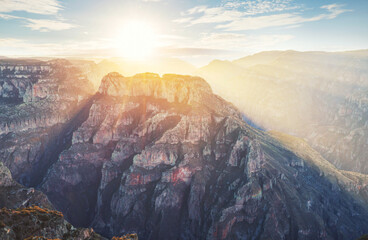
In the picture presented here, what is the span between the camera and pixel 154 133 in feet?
486

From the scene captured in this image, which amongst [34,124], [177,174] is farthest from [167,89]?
[34,124]

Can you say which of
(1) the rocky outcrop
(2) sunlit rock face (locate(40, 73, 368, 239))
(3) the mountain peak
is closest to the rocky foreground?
A: (2) sunlit rock face (locate(40, 73, 368, 239))

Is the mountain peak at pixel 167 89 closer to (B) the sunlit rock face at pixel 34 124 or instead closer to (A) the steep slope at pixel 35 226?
(B) the sunlit rock face at pixel 34 124

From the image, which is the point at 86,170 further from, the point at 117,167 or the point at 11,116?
the point at 11,116

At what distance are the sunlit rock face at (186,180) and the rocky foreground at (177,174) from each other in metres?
0.55

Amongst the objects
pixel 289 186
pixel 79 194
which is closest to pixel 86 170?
pixel 79 194

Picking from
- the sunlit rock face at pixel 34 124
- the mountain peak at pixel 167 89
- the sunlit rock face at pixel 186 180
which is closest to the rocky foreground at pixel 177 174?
the sunlit rock face at pixel 186 180

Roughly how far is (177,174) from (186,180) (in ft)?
21.0

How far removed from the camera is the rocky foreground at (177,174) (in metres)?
115

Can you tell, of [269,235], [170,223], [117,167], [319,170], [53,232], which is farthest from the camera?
[319,170]

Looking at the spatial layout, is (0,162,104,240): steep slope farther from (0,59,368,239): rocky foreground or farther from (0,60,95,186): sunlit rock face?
(0,60,95,186): sunlit rock face

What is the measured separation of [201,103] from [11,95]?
166 meters

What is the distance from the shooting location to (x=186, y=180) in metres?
131

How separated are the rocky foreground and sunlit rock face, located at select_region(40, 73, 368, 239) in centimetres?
55
